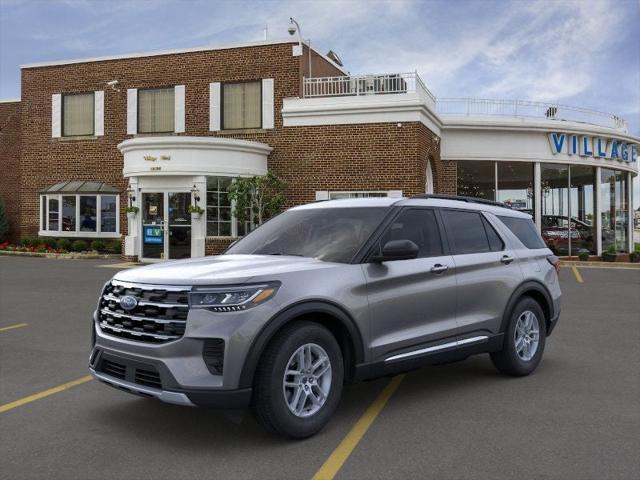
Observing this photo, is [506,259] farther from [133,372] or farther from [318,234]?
[133,372]

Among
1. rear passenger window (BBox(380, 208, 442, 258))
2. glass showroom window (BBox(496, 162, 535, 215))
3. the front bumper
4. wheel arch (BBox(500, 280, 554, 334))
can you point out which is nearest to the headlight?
the front bumper

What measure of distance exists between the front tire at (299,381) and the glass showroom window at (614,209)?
24.1 metres

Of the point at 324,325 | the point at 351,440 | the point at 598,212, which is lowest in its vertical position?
the point at 351,440

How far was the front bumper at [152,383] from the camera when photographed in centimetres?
396

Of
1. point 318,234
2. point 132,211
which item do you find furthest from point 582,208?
point 318,234

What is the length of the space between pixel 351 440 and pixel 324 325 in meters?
0.82

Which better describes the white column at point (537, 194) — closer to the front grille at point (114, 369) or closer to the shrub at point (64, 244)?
the shrub at point (64, 244)

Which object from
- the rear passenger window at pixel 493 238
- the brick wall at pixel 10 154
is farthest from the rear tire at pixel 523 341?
the brick wall at pixel 10 154

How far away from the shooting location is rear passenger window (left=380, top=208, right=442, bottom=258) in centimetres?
Answer: 529

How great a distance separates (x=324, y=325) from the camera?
457 cm

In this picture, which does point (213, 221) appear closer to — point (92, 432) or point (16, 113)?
point (16, 113)

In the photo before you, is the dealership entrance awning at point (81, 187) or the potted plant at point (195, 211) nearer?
the potted plant at point (195, 211)

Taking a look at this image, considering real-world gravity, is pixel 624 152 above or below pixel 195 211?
above

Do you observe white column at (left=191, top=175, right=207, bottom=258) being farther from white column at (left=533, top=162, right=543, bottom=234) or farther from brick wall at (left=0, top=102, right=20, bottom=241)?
white column at (left=533, top=162, right=543, bottom=234)
